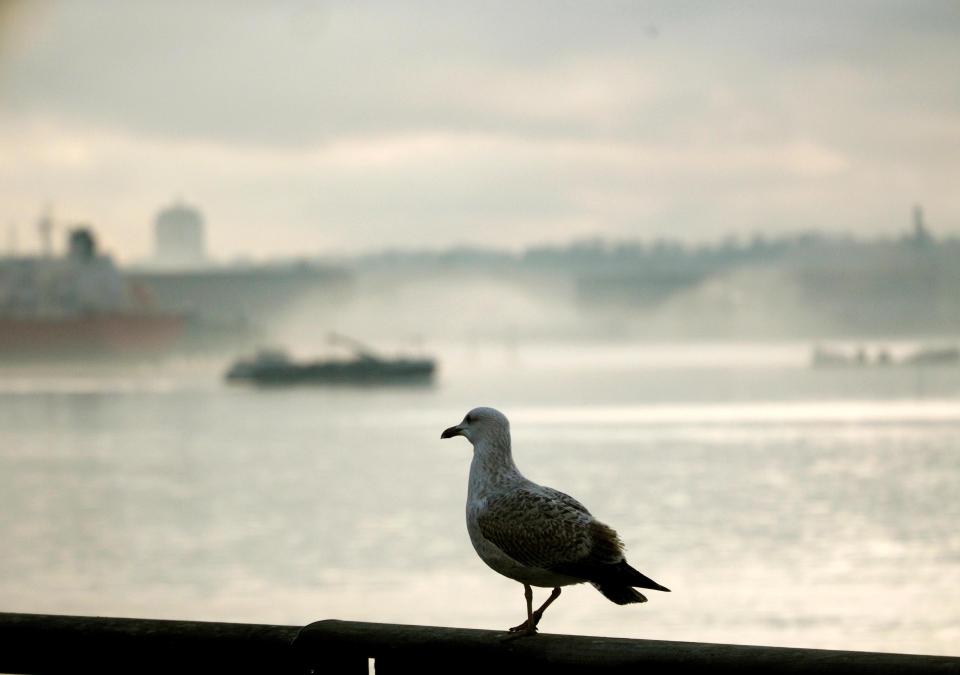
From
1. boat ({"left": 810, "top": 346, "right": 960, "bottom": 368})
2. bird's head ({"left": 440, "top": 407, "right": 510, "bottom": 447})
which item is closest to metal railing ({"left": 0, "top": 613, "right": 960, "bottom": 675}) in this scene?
bird's head ({"left": 440, "top": 407, "right": 510, "bottom": 447})

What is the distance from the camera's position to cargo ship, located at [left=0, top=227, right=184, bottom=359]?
431 ft

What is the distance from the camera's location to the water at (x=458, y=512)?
60.2 ft

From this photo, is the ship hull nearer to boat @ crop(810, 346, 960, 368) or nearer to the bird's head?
boat @ crop(810, 346, 960, 368)

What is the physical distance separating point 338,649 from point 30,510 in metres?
33.0

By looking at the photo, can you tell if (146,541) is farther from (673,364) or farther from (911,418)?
(673,364)

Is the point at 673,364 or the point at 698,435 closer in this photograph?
Result: the point at 698,435

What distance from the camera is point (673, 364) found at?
495 feet

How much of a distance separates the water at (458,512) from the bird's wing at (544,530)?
12.0 metres

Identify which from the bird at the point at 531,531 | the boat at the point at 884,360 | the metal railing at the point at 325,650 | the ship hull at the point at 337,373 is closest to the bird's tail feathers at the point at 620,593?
the bird at the point at 531,531

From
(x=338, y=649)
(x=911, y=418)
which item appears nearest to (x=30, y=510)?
(x=338, y=649)

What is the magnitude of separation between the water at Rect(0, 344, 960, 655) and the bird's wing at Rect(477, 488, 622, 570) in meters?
12.0

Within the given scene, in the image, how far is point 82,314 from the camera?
428 feet

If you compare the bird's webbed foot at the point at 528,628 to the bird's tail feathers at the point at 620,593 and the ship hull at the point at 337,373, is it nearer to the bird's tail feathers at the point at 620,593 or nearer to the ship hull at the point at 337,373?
the bird's tail feathers at the point at 620,593

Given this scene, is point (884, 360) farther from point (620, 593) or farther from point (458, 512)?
point (620, 593)
